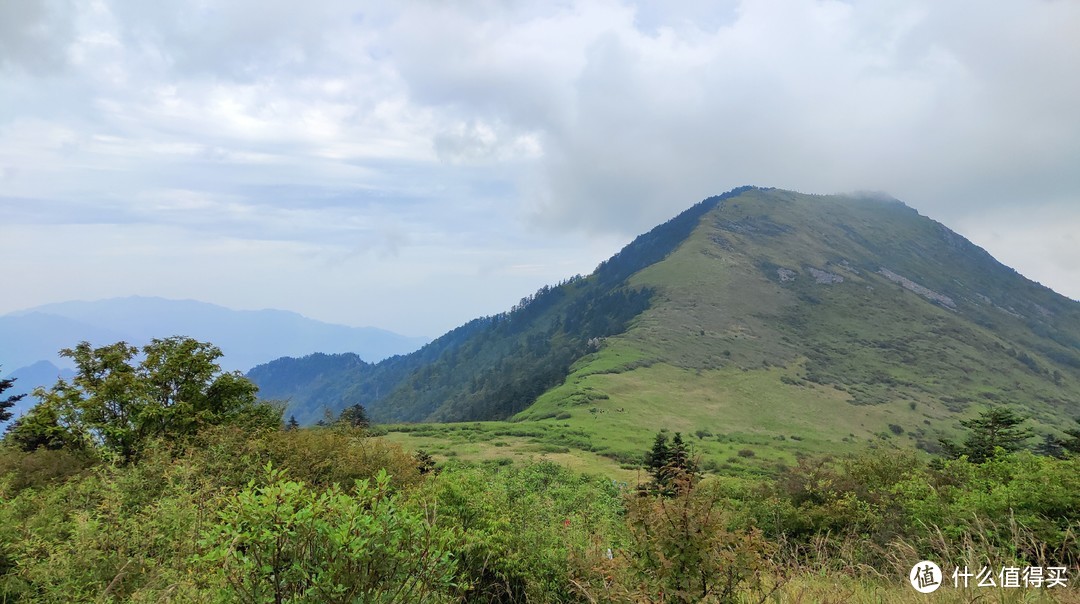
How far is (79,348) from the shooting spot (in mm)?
25094

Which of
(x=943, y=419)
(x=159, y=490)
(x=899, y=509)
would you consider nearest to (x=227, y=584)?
(x=159, y=490)

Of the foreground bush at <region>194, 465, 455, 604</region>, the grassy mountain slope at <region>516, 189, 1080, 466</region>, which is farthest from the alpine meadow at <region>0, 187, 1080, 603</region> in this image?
the grassy mountain slope at <region>516, 189, 1080, 466</region>

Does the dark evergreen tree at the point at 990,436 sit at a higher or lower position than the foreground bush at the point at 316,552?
lower

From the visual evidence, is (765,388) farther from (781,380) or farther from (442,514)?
(442,514)

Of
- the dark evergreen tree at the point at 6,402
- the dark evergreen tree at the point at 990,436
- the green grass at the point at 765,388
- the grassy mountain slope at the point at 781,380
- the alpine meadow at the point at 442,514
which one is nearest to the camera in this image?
the alpine meadow at the point at 442,514

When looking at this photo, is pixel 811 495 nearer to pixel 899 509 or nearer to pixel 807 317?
pixel 899 509

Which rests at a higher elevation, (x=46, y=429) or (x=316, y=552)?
(x=316, y=552)

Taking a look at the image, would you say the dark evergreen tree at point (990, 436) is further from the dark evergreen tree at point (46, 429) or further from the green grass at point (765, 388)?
the dark evergreen tree at point (46, 429)

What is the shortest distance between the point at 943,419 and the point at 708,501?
534 feet

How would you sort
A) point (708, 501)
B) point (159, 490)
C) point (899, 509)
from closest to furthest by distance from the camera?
point (708, 501) < point (159, 490) < point (899, 509)

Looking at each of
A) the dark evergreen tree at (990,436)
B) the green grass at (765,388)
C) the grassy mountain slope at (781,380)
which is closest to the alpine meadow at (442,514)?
the dark evergreen tree at (990,436)

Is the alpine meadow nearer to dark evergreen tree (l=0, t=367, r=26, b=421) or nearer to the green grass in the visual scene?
the green grass

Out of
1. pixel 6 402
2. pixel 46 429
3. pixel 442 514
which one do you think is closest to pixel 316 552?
pixel 442 514

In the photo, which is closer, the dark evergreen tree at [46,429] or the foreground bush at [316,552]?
the foreground bush at [316,552]
